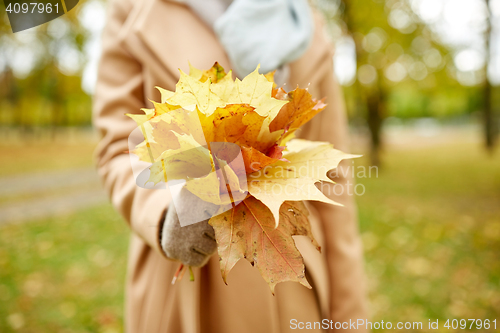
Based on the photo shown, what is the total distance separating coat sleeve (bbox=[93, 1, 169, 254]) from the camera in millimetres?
1125

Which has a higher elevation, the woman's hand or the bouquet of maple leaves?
the bouquet of maple leaves

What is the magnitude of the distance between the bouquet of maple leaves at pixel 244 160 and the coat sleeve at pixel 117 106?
1.76 feet

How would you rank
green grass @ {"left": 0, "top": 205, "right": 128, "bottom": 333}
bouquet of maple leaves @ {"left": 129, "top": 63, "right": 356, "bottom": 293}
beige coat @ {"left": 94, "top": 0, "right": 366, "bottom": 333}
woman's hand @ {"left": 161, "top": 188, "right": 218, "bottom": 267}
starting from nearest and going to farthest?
1. bouquet of maple leaves @ {"left": 129, "top": 63, "right": 356, "bottom": 293}
2. woman's hand @ {"left": 161, "top": 188, "right": 218, "bottom": 267}
3. beige coat @ {"left": 94, "top": 0, "right": 366, "bottom": 333}
4. green grass @ {"left": 0, "top": 205, "right": 128, "bottom": 333}

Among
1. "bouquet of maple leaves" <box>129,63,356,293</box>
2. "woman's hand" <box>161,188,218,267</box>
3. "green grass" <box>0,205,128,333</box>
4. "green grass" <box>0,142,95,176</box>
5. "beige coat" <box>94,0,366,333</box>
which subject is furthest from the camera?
"green grass" <box>0,142,95,176</box>

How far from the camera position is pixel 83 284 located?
3775mm

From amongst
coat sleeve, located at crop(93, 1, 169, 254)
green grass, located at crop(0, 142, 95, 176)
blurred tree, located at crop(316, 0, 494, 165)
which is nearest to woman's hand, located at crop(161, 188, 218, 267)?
coat sleeve, located at crop(93, 1, 169, 254)

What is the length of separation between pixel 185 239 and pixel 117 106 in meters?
0.65

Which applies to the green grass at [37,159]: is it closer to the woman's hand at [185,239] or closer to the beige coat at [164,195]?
the beige coat at [164,195]

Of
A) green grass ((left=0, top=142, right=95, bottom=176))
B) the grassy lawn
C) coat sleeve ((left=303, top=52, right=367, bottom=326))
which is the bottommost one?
the grassy lawn

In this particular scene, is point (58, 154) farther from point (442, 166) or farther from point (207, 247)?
point (207, 247)

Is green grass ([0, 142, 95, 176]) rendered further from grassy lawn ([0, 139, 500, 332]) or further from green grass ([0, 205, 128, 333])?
green grass ([0, 205, 128, 333])

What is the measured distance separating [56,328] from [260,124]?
3.42 m

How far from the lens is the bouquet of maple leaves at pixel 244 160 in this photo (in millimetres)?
600

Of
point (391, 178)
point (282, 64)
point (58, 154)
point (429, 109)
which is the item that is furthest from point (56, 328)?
point (429, 109)
